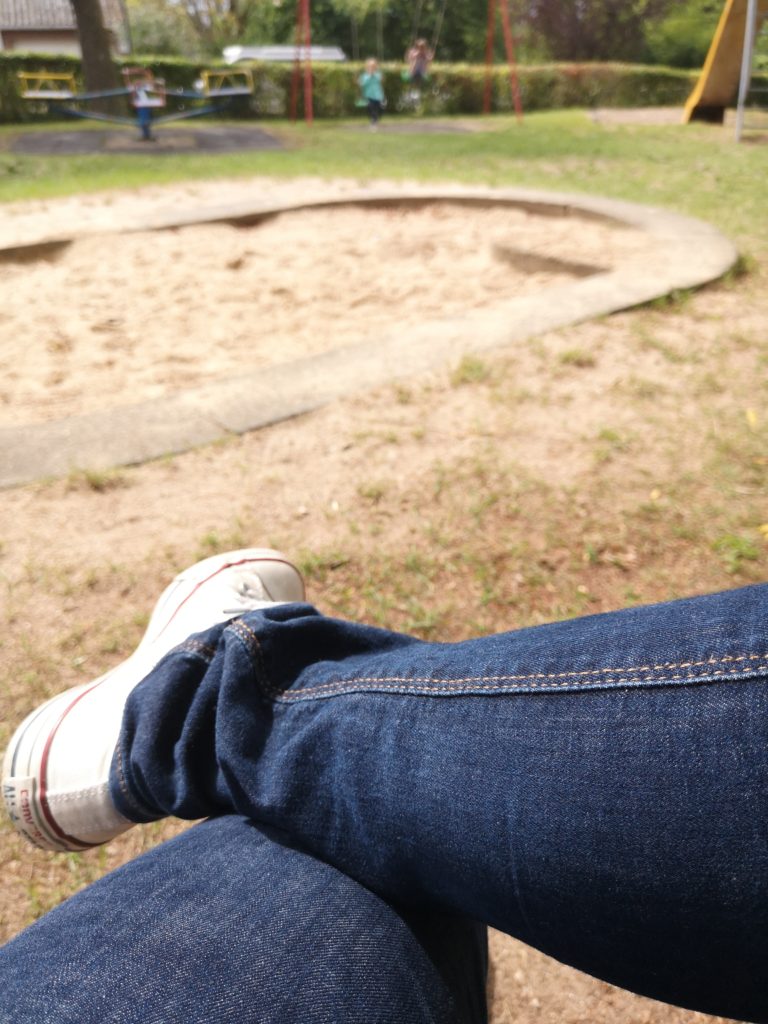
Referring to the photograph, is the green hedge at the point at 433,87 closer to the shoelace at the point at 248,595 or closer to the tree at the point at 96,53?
the tree at the point at 96,53

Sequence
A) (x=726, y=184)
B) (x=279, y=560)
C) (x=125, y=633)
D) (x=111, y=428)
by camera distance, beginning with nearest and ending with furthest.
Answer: (x=279, y=560), (x=125, y=633), (x=111, y=428), (x=726, y=184)

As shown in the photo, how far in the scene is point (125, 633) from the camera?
1584 mm

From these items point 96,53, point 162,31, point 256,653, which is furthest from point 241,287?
point 162,31

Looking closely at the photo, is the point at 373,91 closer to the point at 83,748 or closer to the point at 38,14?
the point at 83,748

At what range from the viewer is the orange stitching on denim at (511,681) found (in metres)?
0.65

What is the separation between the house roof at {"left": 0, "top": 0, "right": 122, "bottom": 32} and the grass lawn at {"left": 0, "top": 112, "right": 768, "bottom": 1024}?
4224 centimetres

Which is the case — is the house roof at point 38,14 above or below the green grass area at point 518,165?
above

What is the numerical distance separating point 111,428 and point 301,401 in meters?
0.57

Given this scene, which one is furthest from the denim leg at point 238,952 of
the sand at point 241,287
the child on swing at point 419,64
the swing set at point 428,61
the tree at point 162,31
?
the tree at point 162,31

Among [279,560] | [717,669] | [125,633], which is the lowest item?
[125,633]

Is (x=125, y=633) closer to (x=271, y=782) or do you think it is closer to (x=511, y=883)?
(x=271, y=782)

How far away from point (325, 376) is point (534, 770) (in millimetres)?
2100

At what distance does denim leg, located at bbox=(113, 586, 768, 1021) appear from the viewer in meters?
0.61

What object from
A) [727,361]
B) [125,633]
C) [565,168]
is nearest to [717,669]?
[125,633]
